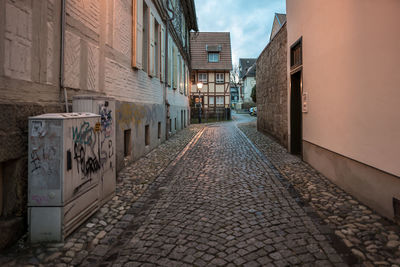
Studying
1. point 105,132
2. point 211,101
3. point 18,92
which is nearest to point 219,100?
point 211,101

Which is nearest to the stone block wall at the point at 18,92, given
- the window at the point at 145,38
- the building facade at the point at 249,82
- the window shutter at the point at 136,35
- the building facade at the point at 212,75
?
the window shutter at the point at 136,35

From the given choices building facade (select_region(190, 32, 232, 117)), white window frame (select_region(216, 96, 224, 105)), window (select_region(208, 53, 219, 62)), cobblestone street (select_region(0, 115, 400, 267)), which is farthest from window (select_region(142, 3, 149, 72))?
window (select_region(208, 53, 219, 62))

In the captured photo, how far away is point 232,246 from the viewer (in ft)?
9.57

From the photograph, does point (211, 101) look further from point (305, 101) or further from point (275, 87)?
point (305, 101)

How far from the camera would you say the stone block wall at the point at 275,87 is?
959 cm

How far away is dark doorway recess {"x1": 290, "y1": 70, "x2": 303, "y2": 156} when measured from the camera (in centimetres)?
836

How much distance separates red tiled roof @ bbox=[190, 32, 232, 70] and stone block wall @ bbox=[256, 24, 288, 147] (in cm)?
2039

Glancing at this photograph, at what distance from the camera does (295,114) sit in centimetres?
841

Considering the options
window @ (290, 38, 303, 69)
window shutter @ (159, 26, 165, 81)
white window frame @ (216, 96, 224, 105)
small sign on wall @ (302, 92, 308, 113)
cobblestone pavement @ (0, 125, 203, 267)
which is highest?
white window frame @ (216, 96, 224, 105)

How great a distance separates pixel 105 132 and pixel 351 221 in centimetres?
342

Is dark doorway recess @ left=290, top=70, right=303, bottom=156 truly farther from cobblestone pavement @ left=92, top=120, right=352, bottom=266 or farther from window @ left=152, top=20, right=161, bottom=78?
window @ left=152, top=20, right=161, bottom=78

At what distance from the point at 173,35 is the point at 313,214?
1286 centimetres

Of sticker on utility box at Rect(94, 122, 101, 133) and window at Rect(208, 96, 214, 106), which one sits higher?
window at Rect(208, 96, 214, 106)

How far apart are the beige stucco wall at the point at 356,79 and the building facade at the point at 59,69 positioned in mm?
3709
